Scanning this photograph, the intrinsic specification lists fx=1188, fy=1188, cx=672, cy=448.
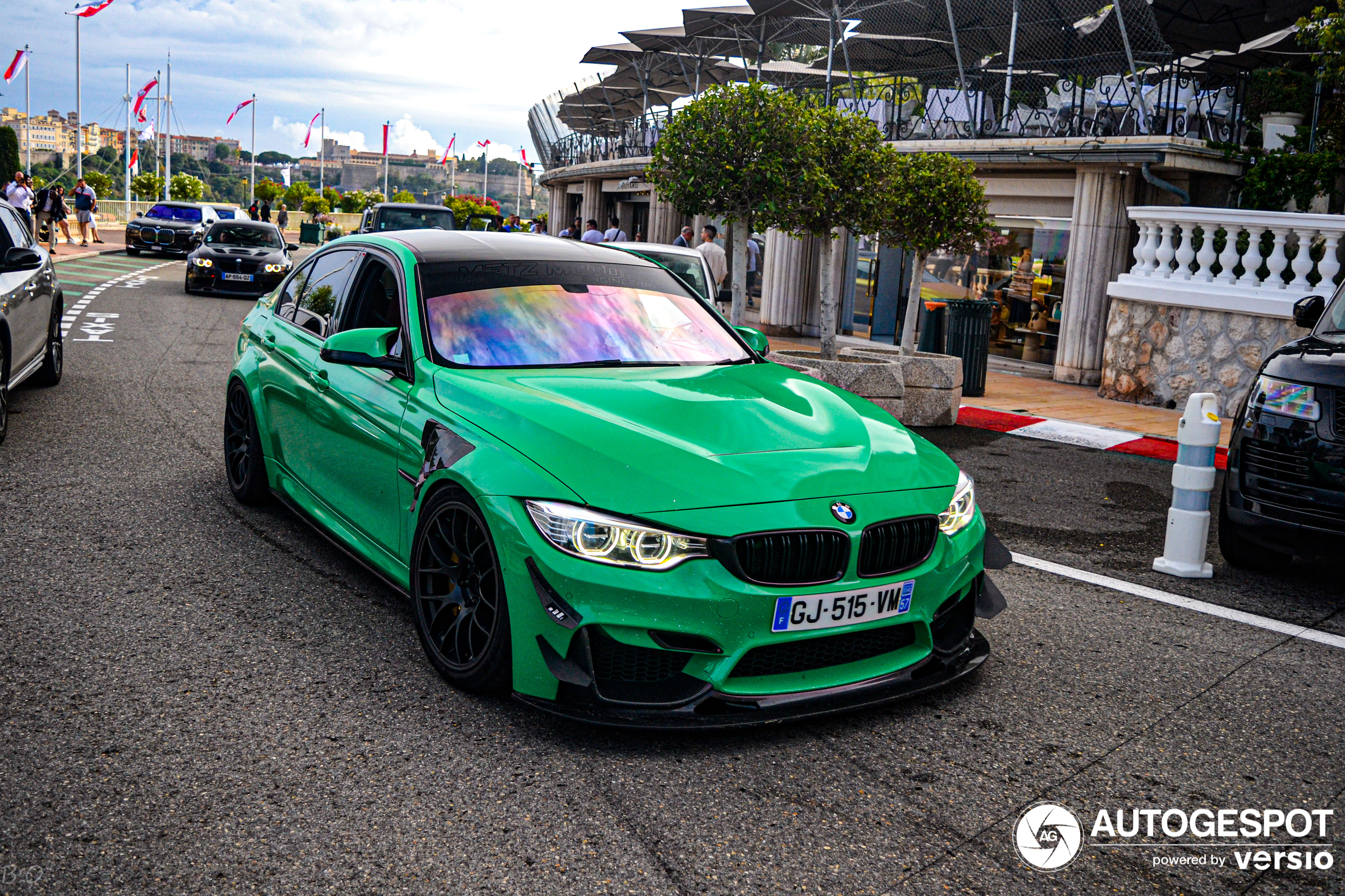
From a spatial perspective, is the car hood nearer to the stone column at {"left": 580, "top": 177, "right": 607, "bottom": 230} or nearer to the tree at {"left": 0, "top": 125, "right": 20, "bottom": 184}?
the stone column at {"left": 580, "top": 177, "right": 607, "bottom": 230}

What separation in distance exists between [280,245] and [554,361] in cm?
1903

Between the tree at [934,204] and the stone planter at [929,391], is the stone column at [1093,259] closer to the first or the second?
the tree at [934,204]

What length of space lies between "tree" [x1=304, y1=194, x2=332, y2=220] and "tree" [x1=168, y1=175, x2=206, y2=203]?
6341 mm

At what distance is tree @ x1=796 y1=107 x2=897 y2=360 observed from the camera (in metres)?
10.3

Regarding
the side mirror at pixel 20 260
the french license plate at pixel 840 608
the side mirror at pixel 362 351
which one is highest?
the side mirror at pixel 20 260

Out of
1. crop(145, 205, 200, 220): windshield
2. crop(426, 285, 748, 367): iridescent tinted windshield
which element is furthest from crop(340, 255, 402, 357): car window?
crop(145, 205, 200, 220): windshield

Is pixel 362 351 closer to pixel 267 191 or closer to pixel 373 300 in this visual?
pixel 373 300

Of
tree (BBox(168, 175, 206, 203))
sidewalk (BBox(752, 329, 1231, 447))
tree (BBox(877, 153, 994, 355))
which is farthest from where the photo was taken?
tree (BBox(168, 175, 206, 203))

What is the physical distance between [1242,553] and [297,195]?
7887 cm

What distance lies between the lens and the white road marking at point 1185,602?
503 cm

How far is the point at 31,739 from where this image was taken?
3463 millimetres

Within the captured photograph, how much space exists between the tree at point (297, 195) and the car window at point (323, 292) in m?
76.2

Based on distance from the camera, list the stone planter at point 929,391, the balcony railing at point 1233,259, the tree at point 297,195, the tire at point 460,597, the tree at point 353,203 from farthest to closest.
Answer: the tree at point 353,203 → the tree at point 297,195 → the balcony railing at point 1233,259 → the stone planter at point 929,391 → the tire at point 460,597

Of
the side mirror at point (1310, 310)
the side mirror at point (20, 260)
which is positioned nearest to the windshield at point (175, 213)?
the side mirror at point (20, 260)
